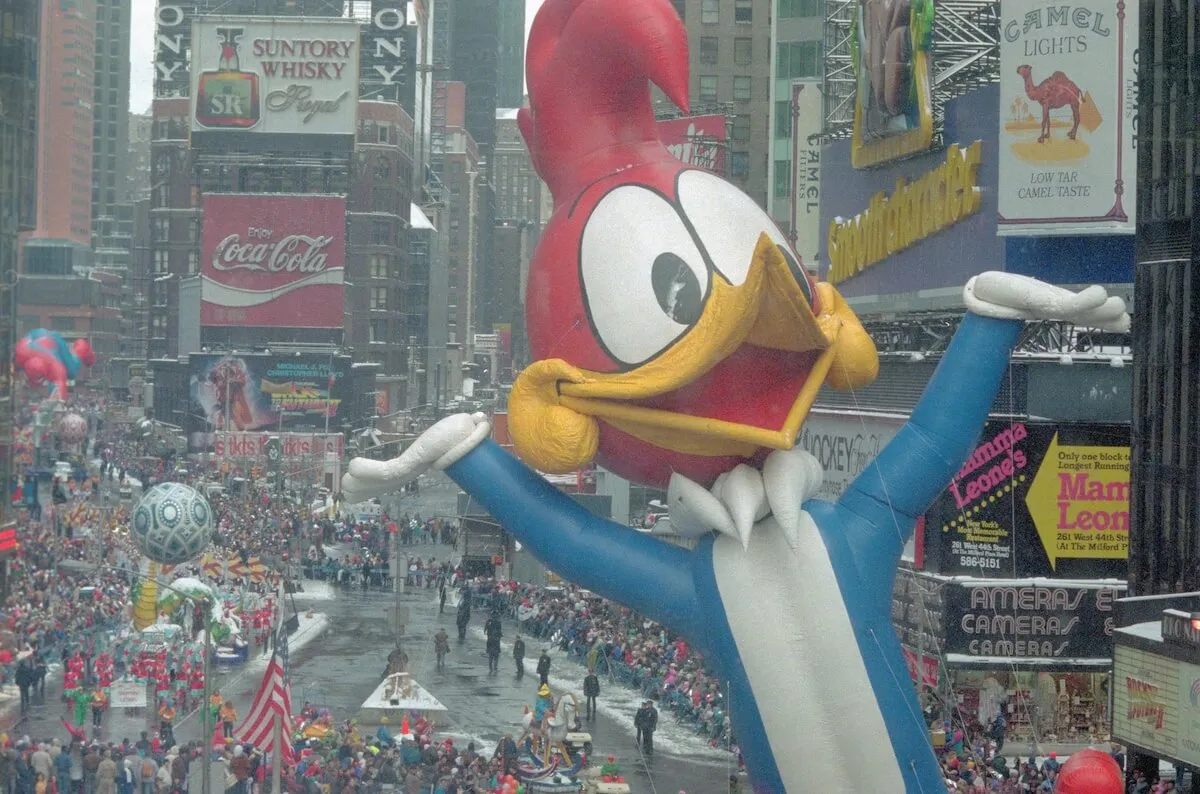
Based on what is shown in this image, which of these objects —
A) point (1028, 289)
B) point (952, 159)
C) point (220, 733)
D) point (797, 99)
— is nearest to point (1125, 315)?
point (1028, 289)

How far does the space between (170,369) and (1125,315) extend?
207 feet

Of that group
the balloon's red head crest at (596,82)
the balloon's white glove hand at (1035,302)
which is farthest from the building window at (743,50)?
the balloon's white glove hand at (1035,302)

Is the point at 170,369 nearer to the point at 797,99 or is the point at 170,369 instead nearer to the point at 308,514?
the point at 308,514

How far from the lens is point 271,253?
6756 centimetres

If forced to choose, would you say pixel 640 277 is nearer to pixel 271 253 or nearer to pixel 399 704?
pixel 399 704

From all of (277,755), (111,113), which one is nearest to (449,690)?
(277,755)

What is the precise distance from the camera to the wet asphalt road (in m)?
20.2

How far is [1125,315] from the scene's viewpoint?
34.1 ft

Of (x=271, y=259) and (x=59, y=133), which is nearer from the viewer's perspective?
(x=59, y=133)

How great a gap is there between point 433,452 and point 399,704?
450 inches

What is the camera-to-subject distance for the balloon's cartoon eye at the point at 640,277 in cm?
991

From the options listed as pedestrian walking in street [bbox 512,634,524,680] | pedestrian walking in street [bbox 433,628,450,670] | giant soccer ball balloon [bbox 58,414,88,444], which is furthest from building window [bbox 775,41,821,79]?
pedestrian walking in street [bbox 433,628,450,670]

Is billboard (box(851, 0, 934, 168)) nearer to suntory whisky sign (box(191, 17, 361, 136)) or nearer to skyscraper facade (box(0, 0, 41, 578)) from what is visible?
skyscraper facade (box(0, 0, 41, 578))

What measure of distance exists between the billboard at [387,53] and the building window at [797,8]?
36510mm
